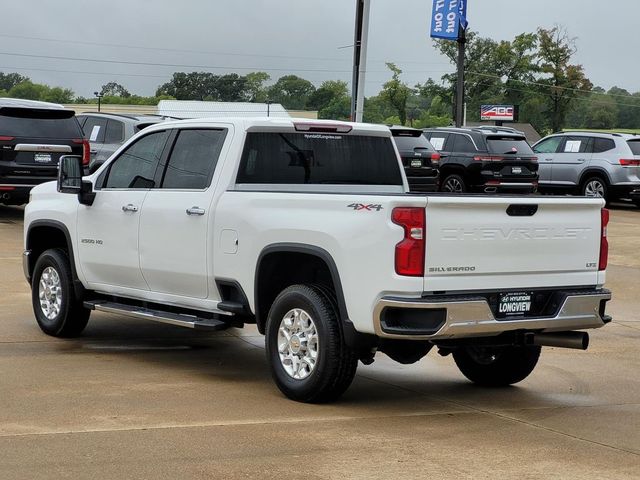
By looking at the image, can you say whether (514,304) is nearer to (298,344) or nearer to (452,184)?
(298,344)

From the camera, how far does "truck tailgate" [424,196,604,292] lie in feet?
22.7

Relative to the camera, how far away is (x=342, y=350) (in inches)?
285

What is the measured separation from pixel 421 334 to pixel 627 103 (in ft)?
476

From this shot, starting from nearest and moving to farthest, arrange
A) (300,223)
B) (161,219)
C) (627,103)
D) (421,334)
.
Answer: (421,334) → (300,223) → (161,219) → (627,103)

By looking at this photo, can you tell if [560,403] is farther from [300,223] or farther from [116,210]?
[116,210]

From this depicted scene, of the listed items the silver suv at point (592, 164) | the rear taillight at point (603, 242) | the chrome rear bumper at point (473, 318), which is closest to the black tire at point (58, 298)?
the chrome rear bumper at point (473, 318)

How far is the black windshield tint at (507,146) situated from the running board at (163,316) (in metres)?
16.4

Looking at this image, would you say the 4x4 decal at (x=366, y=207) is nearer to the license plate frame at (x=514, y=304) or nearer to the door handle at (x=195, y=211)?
the license plate frame at (x=514, y=304)

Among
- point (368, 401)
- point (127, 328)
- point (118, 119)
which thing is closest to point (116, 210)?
point (127, 328)

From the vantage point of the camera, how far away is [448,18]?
41.3 metres

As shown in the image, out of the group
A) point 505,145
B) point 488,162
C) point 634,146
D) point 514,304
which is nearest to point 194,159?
point 514,304

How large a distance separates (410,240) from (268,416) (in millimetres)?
1436

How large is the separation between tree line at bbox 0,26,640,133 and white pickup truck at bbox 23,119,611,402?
80.7 m

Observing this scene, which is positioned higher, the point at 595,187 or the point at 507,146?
the point at 507,146
